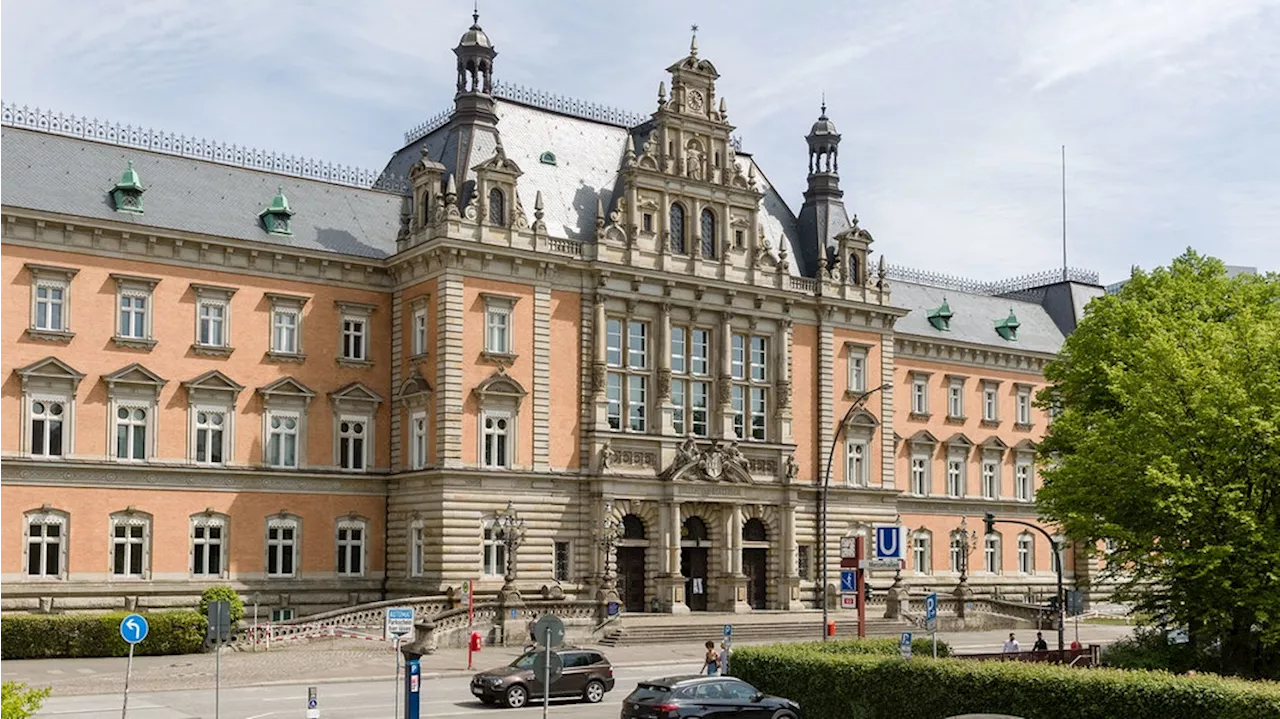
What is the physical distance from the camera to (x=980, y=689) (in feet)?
96.7

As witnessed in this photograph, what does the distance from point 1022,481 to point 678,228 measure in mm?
30402

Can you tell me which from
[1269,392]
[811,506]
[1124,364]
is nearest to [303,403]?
[811,506]

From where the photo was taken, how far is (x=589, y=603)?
57875mm

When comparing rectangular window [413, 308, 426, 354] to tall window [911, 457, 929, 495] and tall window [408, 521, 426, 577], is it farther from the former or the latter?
tall window [911, 457, 929, 495]

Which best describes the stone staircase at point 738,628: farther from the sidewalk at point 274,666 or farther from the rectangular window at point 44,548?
the rectangular window at point 44,548

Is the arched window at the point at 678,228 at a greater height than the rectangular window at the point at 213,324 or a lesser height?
greater

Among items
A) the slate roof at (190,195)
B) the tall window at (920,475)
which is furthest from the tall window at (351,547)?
the tall window at (920,475)

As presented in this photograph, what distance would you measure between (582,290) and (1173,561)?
2903cm

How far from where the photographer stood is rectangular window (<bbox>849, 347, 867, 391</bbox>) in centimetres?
7350

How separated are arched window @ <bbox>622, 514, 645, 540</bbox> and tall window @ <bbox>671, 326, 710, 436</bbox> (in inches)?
169

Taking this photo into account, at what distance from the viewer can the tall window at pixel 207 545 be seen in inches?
2253

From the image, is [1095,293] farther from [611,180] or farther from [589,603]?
[589,603]

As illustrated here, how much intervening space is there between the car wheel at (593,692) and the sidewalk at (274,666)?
23.7 feet

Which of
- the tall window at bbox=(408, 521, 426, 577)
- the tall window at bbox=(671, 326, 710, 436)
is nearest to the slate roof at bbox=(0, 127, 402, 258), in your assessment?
the tall window at bbox=(408, 521, 426, 577)
